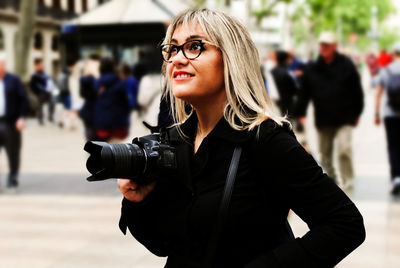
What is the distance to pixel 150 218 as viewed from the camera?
2174 mm

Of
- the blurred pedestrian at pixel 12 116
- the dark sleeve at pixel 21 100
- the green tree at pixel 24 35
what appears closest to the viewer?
the blurred pedestrian at pixel 12 116

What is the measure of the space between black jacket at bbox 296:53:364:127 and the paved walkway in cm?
96

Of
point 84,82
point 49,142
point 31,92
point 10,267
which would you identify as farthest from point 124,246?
point 31,92

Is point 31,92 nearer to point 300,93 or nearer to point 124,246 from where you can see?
point 300,93

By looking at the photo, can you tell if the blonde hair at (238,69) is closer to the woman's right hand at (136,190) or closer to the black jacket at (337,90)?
the woman's right hand at (136,190)

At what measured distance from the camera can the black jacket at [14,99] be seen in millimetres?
8766

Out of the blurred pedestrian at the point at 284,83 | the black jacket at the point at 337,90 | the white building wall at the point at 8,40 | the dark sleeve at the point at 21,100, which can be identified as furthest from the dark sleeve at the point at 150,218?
the white building wall at the point at 8,40

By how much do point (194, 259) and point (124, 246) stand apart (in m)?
4.08

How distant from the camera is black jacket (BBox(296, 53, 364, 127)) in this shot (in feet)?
26.2

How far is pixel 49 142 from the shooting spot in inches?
576

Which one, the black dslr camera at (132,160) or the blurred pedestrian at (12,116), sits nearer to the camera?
the black dslr camera at (132,160)

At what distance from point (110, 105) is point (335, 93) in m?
2.93

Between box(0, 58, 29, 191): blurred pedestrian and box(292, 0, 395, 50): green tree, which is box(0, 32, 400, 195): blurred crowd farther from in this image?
box(292, 0, 395, 50): green tree

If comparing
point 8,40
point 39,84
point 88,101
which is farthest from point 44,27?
point 88,101
